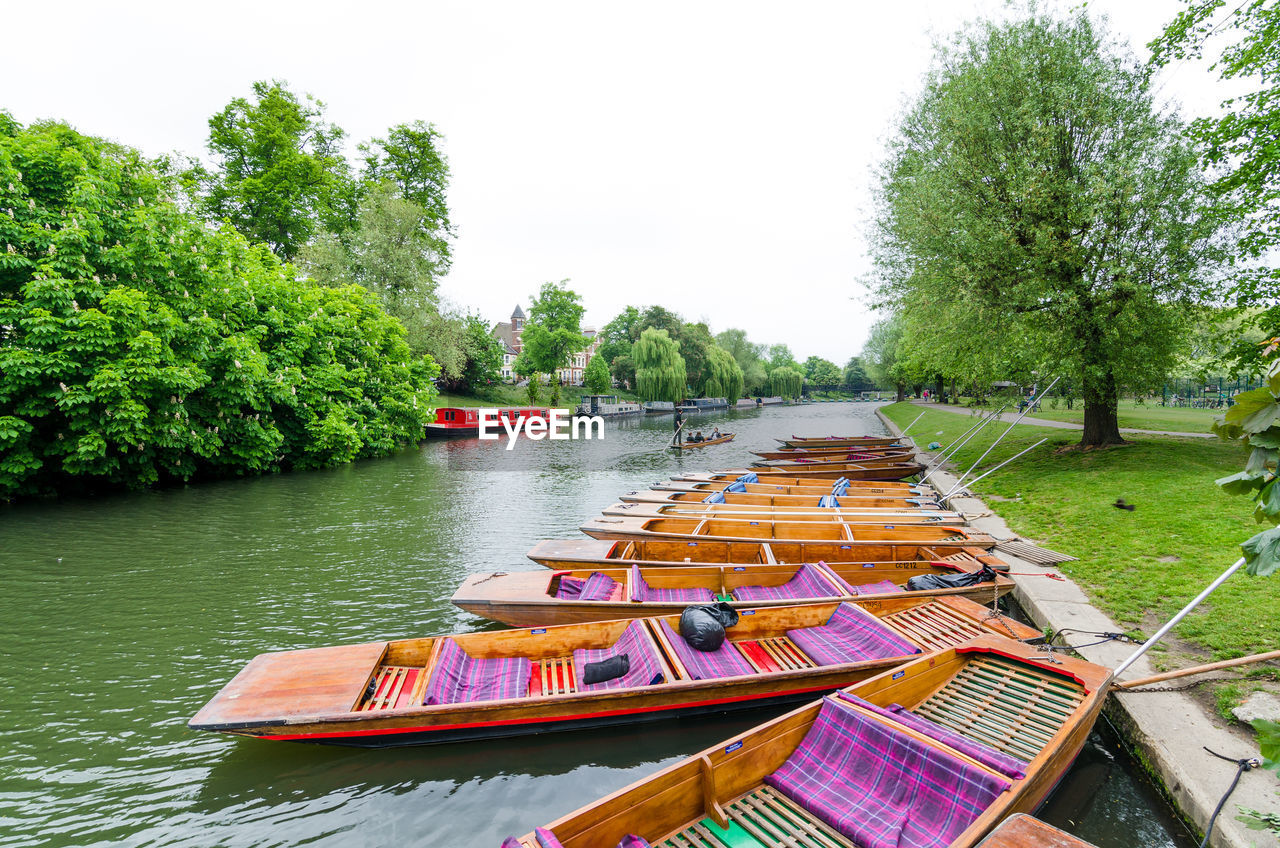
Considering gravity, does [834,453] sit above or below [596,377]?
below

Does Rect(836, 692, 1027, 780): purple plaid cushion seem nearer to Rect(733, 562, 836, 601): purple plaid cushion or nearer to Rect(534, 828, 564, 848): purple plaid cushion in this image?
Rect(534, 828, 564, 848): purple plaid cushion

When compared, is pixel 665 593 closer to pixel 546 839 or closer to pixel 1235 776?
pixel 546 839

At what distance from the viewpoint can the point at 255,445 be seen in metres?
19.7

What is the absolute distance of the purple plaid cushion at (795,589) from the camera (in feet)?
24.5

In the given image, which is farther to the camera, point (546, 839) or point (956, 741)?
point (956, 741)

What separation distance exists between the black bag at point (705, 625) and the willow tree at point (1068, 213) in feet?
36.6

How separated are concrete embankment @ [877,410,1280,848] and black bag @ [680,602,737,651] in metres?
3.53

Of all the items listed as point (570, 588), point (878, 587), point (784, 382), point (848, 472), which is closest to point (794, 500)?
point (878, 587)

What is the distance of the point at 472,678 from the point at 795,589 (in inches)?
171

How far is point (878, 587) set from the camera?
7.77 metres

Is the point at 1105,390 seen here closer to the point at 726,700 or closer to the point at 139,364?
the point at 726,700

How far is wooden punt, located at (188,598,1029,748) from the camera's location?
15.8ft

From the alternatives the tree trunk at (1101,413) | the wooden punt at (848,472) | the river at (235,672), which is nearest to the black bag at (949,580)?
the river at (235,672)

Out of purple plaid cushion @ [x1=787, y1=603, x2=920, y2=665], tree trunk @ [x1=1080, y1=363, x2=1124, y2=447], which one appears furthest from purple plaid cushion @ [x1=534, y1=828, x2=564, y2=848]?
tree trunk @ [x1=1080, y1=363, x2=1124, y2=447]
